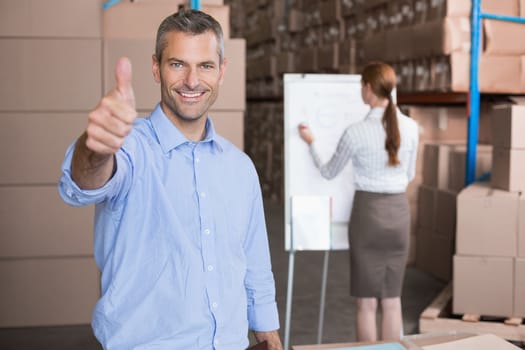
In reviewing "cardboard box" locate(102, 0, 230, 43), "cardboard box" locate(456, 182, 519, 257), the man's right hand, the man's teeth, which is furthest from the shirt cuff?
"cardboard box" locate(102, 0, 230, 43)

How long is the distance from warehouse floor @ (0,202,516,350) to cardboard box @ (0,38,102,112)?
129cm

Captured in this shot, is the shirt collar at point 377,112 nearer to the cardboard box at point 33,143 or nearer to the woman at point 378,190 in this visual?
the woman at point 378,190

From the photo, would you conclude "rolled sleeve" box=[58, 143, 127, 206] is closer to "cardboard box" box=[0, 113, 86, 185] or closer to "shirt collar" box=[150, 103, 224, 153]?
"shirt collar" box=[150, 103, 224, 153]

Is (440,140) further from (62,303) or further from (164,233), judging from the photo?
(164,233)

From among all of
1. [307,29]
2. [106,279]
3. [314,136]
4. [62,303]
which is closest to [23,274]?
[62,303]

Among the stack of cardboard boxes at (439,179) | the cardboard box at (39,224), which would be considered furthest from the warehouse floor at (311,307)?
the cardboard box at (39,224)

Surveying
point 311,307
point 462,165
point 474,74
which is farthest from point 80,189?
point 462,165

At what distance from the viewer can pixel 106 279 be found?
1.54 m

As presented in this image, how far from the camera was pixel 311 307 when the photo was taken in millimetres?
5160

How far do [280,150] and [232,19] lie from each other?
8.89 ft

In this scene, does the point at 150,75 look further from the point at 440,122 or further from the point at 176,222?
the point at 176,222

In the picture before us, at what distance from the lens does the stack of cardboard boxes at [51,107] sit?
172 inches

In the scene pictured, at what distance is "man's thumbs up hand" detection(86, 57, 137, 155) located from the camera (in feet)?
3.72

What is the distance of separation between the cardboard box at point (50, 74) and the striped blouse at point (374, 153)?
5.21ft
